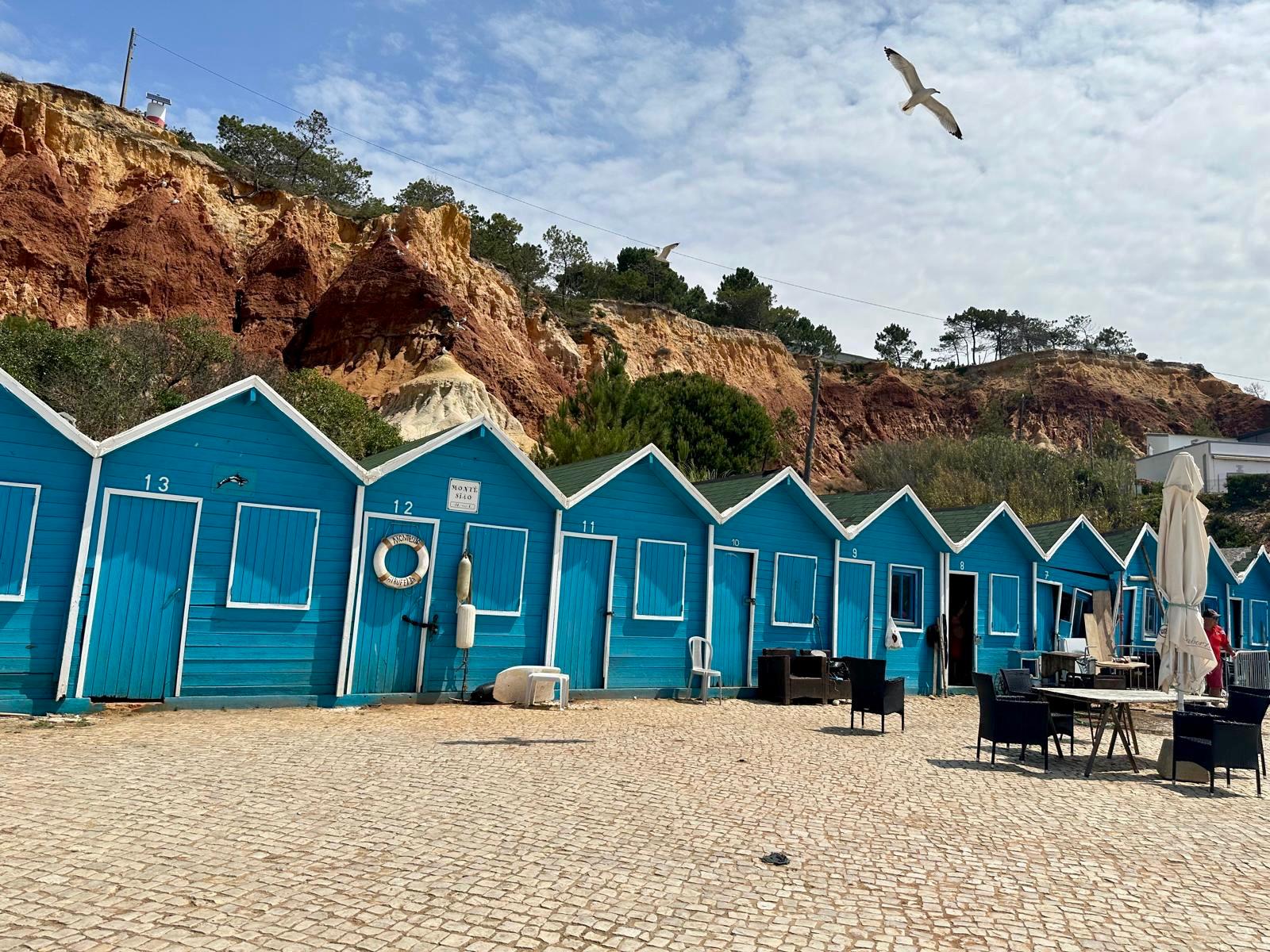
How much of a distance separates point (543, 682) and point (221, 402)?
5.70 metres

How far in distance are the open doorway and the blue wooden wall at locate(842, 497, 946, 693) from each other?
102cm

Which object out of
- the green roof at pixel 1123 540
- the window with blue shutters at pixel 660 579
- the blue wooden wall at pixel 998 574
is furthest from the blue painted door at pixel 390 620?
the green roof at pixel 1123 540

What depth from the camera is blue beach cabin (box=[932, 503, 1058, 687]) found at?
19219mm

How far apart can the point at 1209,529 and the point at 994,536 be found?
115 ft

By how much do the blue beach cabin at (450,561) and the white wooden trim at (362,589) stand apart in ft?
0.04

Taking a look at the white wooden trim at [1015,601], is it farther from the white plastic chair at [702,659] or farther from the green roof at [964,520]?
the white plastic chair at [702,659]

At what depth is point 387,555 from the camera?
41.1 ft

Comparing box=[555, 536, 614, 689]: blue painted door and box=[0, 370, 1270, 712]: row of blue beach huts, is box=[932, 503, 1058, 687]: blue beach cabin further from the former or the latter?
box=[555, 536, 614, 689]: blue painted door

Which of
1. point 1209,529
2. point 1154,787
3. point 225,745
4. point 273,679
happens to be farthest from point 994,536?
point 1209,529

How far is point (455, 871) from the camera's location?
4984mm

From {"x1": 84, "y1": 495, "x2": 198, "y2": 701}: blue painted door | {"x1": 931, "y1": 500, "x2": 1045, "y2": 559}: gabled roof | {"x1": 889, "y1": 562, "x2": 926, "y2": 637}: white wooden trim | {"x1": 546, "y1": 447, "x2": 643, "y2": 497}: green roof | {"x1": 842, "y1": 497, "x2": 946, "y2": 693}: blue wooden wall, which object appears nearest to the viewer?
{"x1": 84, "y1": 495, "x2": 198, "y2": 701}: blue painted door

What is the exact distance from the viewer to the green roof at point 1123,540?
74.5ft

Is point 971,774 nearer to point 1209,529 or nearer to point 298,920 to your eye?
point 298,920

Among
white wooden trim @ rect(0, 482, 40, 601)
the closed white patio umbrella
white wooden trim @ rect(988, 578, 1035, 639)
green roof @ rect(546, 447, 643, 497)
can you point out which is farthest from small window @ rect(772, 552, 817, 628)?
white wooden trim @ rect(0, 482, 40, 601)
